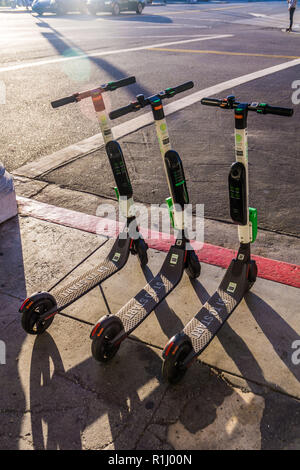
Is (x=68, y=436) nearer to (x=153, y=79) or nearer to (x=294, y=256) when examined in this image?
(x=294, y=256)

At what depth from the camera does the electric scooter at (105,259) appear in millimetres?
3240

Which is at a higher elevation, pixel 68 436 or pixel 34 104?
pixel 34 104

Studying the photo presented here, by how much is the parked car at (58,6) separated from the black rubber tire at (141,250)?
26936 mm

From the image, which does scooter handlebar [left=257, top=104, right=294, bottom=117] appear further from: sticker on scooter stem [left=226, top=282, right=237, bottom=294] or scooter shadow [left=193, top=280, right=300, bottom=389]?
scooter shadow [left=193, top=280, right=300, bottom=389]

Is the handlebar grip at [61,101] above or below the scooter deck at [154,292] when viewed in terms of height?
above

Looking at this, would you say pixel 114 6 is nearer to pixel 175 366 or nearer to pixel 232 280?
pixel 232 280

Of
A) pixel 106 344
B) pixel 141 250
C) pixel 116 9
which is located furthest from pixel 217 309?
pixel 116 9

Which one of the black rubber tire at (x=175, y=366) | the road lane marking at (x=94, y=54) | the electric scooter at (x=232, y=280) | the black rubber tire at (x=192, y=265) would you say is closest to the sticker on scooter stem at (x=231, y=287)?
the electric scooter at (x=232, y=280)

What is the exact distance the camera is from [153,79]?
10180 millimetres

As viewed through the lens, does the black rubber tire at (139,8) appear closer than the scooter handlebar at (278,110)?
No

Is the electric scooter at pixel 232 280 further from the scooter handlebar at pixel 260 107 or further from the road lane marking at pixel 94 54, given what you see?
the road lane marking at pixel 94 54

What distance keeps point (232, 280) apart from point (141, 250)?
938 millimetres
